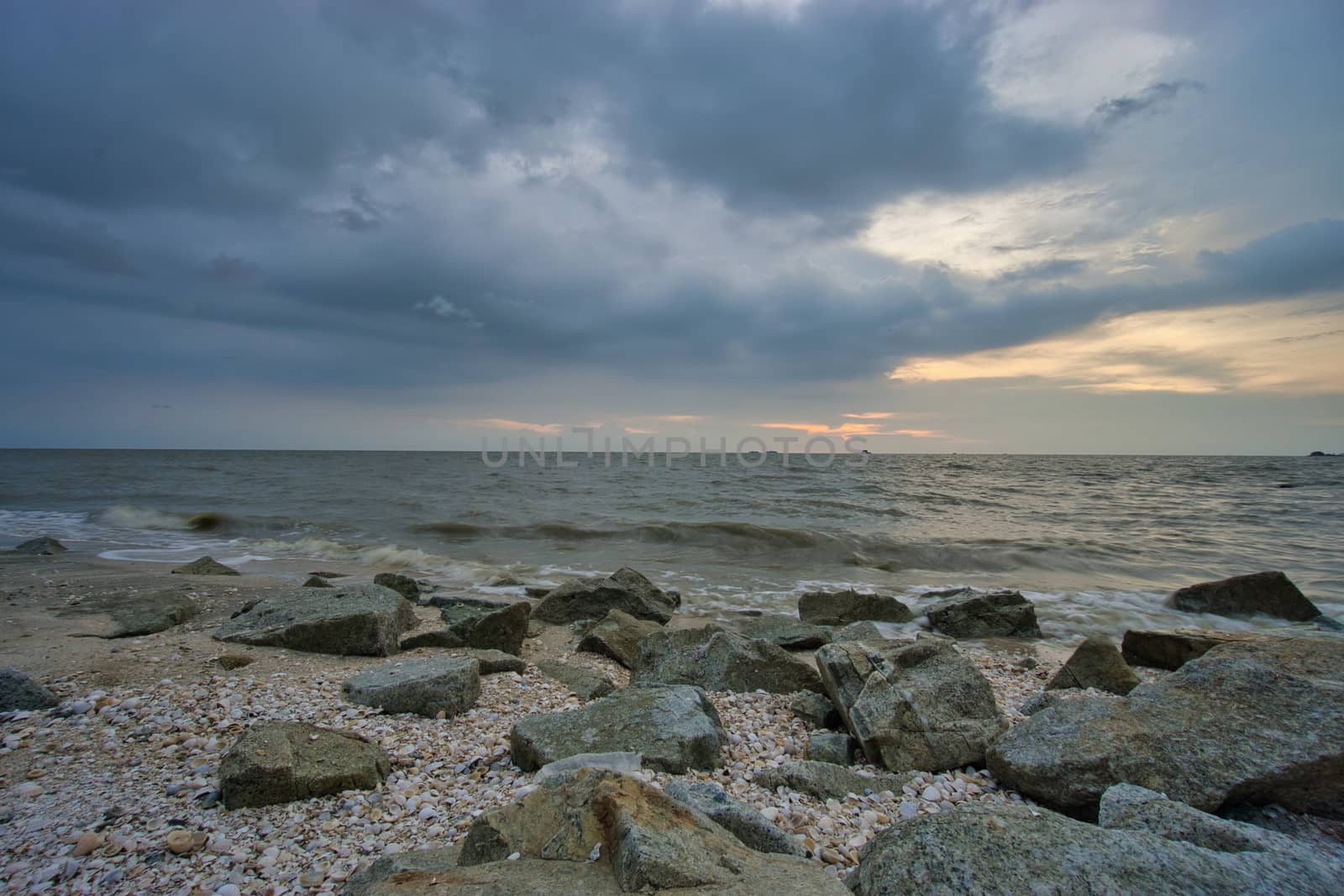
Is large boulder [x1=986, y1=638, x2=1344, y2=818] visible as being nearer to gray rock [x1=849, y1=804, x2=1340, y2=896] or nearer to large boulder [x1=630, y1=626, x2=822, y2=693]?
gray rock [x1=849, y1=804, x2=1340, y2=896]

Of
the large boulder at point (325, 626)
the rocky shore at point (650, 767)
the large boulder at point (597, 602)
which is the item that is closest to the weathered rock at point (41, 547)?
the rocky shore at point (650, 767)

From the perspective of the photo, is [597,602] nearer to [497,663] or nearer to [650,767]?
[497,663]

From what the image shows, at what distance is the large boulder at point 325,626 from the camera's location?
20.0 feet

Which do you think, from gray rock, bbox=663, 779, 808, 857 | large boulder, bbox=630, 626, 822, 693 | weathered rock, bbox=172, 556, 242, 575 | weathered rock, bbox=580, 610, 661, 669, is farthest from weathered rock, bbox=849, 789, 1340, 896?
weathered rock, bbox=172, 556, 242, 575

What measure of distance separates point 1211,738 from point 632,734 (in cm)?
316

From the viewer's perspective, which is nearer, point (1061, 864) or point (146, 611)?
point (1061, 864)

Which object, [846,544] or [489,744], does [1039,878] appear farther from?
[846,544]

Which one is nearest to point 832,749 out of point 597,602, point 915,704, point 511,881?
point 915,704

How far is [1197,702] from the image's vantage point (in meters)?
3.61

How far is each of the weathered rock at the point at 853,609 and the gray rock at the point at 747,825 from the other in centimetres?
672

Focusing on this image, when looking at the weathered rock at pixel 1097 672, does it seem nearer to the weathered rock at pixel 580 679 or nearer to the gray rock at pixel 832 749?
the gray rock at pixel 832 749

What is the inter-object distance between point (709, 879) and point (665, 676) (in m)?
3.70

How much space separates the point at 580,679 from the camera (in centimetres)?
557

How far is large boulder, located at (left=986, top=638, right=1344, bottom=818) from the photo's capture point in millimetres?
3090
